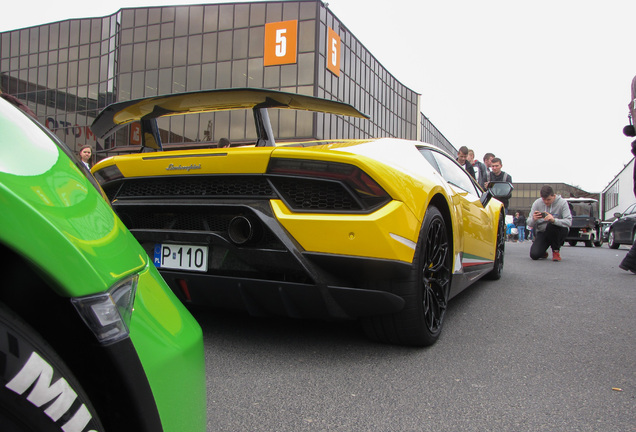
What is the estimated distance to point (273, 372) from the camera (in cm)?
209

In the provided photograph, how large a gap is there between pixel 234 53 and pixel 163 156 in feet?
86.4

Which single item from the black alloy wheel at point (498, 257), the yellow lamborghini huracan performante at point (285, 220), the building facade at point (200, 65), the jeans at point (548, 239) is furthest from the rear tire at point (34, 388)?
the building facade at point (200, 65)

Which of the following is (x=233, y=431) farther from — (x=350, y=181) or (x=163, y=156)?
(x=163, y=156)

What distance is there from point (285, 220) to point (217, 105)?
0.74 metres

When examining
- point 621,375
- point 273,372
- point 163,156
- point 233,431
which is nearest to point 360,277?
point 273,372

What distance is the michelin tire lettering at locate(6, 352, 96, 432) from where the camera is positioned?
651 millimetres

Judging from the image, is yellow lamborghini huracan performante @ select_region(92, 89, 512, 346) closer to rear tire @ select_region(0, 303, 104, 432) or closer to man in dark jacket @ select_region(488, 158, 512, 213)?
rear tire @ select_region(0, 303, 104, 432)

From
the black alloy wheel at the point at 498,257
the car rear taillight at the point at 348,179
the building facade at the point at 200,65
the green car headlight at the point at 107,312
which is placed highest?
the building facade at the point at 200,65

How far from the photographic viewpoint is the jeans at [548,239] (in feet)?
25.3

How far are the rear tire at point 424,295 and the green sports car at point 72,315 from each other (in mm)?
1481

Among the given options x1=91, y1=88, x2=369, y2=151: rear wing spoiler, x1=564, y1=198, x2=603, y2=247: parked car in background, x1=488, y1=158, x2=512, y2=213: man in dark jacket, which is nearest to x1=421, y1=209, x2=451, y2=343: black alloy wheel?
x1=91, y1=88, x2=369, y2=151: rear wing spoiler

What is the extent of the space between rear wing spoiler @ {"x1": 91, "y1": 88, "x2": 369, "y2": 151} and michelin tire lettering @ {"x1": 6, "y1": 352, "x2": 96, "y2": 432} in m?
1.70

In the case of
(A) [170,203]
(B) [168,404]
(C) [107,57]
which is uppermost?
(C) [107,57]

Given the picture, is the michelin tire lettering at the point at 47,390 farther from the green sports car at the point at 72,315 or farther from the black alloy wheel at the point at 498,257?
the black alloy wheel at the point at 498,257
